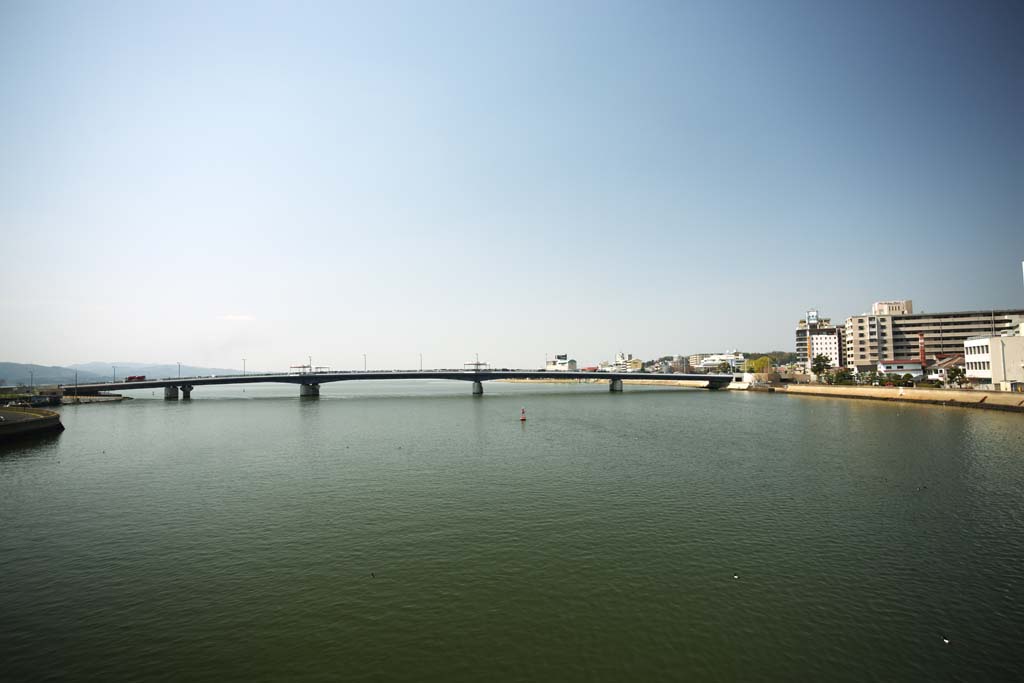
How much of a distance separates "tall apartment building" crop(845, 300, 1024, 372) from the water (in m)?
124

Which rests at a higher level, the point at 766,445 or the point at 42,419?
the point at 42,419

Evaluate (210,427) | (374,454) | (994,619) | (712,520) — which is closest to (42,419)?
(210,427)

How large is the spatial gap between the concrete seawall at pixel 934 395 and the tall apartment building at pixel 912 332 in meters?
38.0

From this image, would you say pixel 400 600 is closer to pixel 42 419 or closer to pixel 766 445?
pixel 766 445

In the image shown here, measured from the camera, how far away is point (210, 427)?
57125mm

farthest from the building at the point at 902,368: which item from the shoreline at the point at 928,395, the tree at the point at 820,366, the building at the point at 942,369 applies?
the shoreline at the point at 928,395

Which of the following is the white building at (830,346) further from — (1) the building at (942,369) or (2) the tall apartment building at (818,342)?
→ (1) the building at (942,369)

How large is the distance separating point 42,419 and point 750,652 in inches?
2709

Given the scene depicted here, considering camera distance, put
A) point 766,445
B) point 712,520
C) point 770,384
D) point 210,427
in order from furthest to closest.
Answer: point 770,384, point 210,427, point 766,445, point 712,520

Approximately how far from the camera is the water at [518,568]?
36.5 ft

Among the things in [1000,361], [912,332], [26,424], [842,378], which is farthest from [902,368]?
[26,424]

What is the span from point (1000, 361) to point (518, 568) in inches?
3539

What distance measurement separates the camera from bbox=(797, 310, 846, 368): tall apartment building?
162 meters

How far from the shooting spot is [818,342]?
164875 millimetres
